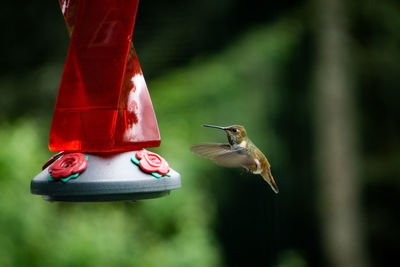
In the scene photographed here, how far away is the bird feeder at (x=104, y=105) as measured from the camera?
5.13ft

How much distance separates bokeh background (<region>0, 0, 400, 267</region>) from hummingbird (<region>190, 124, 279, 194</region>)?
1318 millimetres

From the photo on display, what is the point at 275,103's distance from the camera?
5078mm

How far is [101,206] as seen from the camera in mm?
3006

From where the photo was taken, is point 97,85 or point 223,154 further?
point 223,154

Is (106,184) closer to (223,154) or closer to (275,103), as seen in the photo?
(223,154)

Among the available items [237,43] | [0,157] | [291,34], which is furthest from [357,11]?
[0,157]

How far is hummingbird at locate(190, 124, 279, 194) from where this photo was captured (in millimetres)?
1930

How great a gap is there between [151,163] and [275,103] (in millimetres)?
3637

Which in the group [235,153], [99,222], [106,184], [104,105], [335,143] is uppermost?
[104,105]

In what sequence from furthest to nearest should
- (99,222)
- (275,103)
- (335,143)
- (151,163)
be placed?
(335,143) < (275,103) < (99,222) < (151,163)

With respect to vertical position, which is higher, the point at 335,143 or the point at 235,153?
the point at 235,153

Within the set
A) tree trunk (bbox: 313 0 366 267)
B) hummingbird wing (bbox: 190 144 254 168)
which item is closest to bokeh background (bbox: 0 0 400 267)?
tree trunk (bbox: 313 0 366 267)

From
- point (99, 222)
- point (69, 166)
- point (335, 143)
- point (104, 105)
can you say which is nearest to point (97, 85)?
point (104, 105)

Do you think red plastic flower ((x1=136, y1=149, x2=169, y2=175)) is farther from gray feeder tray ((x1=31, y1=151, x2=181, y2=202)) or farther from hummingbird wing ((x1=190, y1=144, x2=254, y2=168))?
hummingbird wing ((x1=190, y1=144, x2=254, y2=168))
